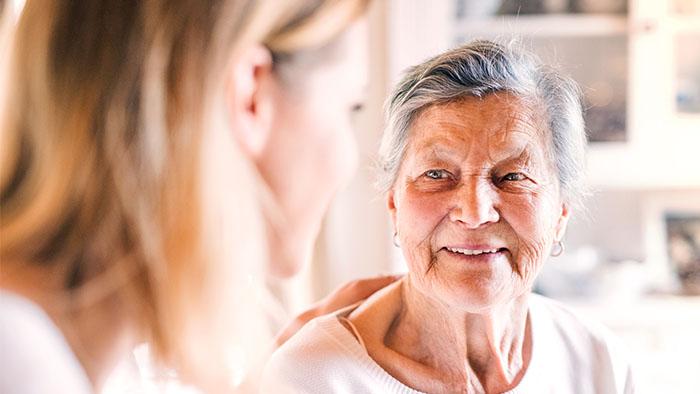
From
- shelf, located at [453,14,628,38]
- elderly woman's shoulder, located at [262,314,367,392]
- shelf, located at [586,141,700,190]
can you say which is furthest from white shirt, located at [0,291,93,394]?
shelf, located at [586,141,700,190]

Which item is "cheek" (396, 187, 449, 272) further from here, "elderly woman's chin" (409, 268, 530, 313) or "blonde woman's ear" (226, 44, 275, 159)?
"blonde woman's ear" (226, 44, 275, 159)

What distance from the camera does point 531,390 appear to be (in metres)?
1.17

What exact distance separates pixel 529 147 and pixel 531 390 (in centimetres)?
32

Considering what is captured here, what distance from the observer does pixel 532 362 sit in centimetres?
121

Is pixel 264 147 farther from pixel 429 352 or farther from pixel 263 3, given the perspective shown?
pixel 429 352

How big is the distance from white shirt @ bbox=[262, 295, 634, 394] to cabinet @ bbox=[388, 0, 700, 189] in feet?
5.20

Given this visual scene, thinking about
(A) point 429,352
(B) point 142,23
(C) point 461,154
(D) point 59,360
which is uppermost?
(B) point 142,23

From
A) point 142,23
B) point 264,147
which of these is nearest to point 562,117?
point 264,147

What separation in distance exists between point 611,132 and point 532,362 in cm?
174

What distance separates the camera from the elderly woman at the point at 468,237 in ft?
3.70

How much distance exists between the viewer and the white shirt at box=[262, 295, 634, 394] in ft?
3.74

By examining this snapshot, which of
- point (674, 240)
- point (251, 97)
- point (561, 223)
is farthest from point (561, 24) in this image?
point (251, 97)

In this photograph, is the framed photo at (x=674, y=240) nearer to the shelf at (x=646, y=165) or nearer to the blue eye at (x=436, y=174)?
the shelf at (x=646, y=165)

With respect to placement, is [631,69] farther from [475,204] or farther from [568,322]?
[475,204]
